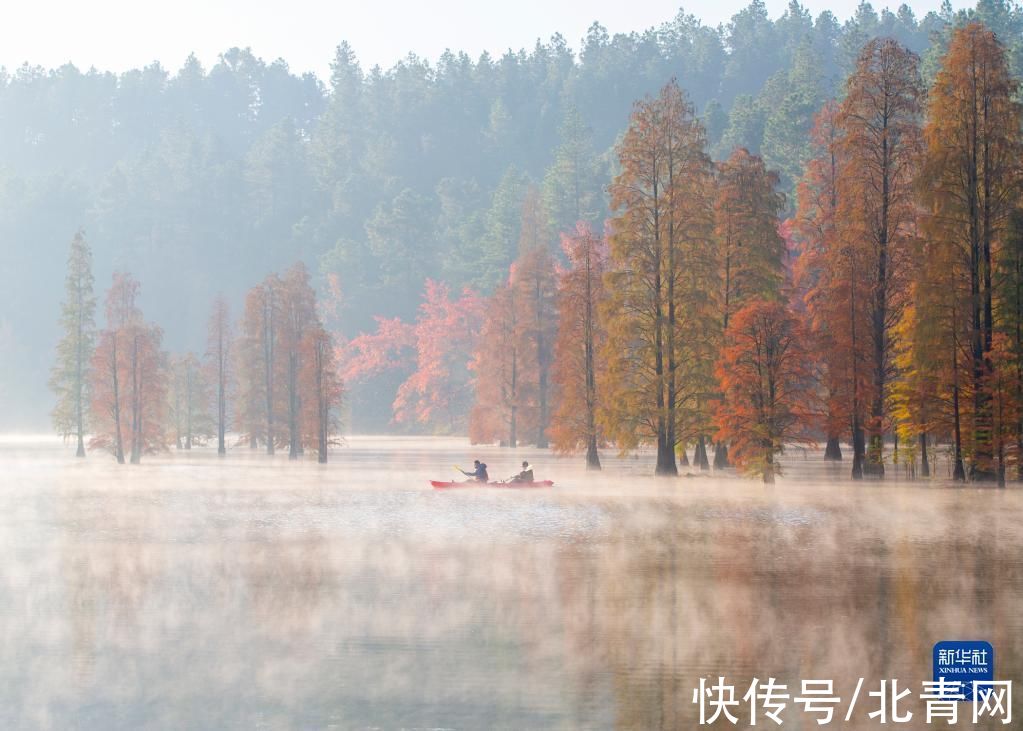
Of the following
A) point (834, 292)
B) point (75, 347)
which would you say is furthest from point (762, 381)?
point (75, 347)

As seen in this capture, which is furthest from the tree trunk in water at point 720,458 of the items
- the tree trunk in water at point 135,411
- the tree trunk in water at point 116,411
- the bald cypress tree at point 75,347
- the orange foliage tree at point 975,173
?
the bald cypress tree at point 75,347

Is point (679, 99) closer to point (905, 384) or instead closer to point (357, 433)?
point (905, 384)

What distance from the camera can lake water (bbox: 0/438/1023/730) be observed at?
504 inches

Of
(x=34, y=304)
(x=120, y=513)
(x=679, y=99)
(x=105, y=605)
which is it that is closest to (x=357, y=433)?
(x=34, y=304)

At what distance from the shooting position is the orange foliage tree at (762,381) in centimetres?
4644

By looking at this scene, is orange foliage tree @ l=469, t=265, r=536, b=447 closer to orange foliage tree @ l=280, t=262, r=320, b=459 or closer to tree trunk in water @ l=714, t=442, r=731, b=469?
orange foliage tree @ l=280, t=262, r=320, b=459

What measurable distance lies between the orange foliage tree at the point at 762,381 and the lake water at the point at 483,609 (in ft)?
31.4

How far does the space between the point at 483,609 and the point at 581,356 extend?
4411 cm

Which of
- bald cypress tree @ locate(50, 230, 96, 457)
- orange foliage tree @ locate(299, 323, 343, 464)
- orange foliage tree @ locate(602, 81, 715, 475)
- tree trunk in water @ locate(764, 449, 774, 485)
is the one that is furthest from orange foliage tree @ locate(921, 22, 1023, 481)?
bald cypress tree @ locate(50, 230, 96, 457)

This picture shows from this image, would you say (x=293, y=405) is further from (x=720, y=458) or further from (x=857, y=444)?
(x=857, y=444)

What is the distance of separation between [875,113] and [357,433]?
116 m

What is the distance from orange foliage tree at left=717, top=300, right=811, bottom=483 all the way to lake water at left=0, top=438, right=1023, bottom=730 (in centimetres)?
957

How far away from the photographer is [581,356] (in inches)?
2431

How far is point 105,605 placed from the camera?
746 inches
